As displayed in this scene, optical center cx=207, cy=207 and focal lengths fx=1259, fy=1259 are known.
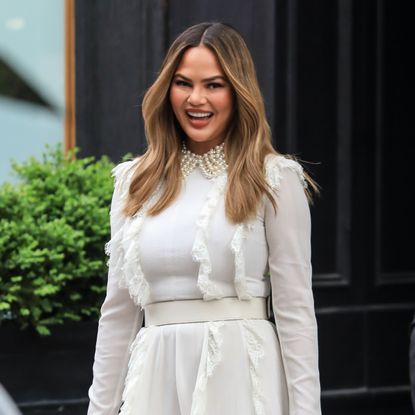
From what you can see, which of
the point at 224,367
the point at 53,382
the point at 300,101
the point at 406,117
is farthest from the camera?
the point at 406,117

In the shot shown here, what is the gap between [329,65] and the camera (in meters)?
7.94

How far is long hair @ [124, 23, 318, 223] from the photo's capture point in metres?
4.03

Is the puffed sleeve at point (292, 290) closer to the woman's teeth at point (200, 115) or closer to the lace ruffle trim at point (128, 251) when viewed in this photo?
the woman's teeth at point (200, 115)

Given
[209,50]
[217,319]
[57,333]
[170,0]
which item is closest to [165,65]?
[209,50]

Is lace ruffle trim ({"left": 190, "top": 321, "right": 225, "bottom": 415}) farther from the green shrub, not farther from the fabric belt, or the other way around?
the green shrub

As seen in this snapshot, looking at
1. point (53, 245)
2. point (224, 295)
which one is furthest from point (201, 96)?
point (53, 245)

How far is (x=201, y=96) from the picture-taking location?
4.09 metres

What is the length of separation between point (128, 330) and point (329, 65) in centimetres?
408

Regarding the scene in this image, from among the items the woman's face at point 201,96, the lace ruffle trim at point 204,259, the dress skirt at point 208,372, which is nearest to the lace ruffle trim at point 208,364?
the dress skirt at point 208,372

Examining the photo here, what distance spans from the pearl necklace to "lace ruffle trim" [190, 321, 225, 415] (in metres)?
0.51

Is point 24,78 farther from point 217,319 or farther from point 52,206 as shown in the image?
point 217,319

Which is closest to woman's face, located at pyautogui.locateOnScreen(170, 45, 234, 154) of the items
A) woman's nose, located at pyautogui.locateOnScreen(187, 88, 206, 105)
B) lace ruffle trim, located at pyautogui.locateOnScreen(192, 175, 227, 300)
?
woman's nose, located at pyautogui.locateOnScreen(187, 88, 206, 105)

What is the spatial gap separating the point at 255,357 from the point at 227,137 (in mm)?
738

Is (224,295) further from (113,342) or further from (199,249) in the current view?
(113,342)
